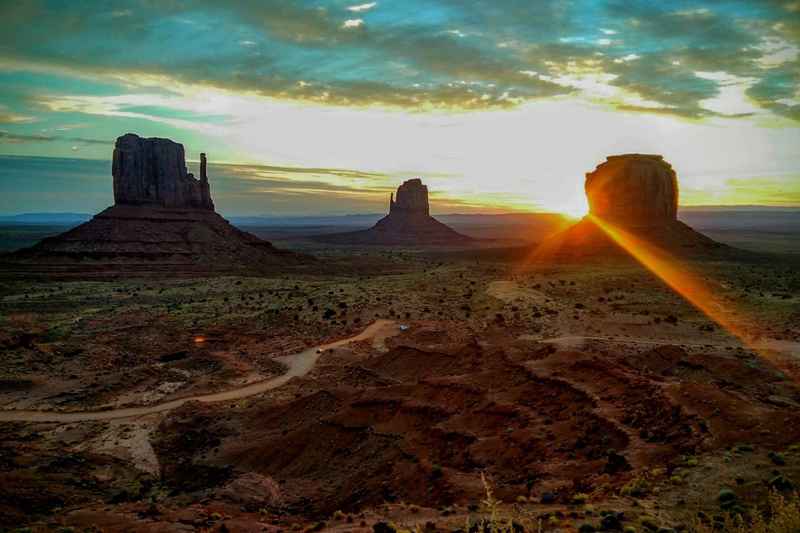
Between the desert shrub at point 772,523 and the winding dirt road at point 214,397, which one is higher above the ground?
the desert shrub at point 772,523

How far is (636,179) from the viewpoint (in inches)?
4225

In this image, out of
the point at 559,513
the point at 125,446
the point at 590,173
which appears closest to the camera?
the point at 559,513

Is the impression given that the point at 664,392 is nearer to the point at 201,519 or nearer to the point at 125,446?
the point at 201,519

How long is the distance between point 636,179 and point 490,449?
4144 inches

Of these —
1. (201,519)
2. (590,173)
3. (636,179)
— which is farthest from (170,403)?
(590,173)

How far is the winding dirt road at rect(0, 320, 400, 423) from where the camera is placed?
84.0 feet

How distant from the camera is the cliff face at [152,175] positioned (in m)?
105

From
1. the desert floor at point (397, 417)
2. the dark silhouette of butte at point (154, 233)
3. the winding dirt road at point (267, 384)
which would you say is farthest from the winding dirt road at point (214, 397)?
the dark silhouette of butte at point (154, 233)

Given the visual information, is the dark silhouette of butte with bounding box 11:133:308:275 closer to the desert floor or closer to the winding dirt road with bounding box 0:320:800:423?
the desert floor

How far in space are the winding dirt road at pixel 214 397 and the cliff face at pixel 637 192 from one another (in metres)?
85.3

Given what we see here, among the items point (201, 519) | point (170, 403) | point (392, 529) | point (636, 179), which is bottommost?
point (170, 403)

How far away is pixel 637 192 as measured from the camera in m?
107

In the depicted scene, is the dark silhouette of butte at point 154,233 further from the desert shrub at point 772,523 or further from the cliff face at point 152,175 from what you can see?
the desert shrub at point 772,523

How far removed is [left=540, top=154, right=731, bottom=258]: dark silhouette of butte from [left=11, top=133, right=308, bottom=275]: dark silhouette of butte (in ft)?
194
